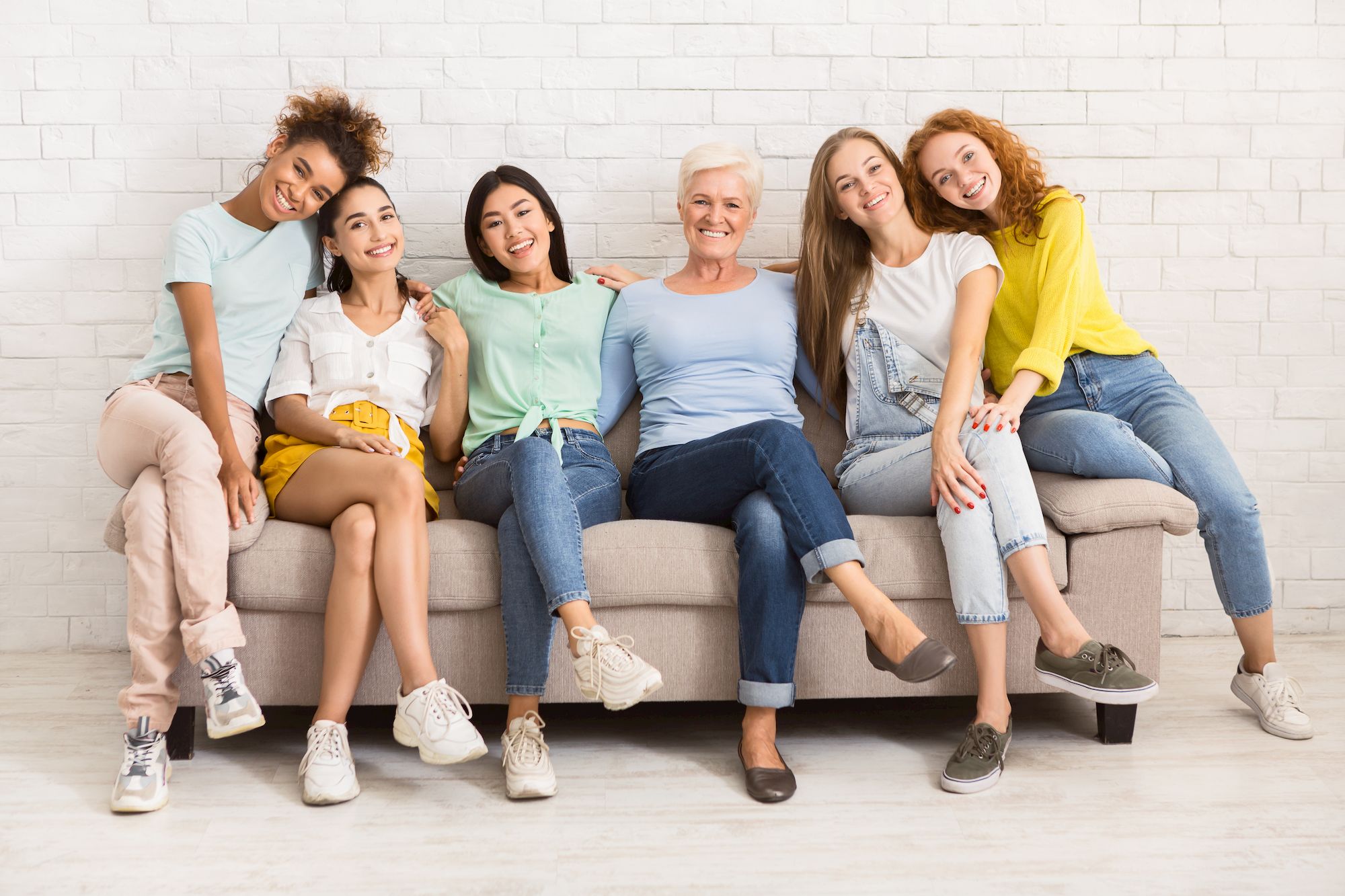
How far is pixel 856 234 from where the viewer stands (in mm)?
2350

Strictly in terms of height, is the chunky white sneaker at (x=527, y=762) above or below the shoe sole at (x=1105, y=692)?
below

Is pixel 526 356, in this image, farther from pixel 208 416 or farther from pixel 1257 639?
pixel 1257 639

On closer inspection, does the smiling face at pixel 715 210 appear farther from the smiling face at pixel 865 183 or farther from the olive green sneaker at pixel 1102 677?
the olive green sneaker at pixel 1102 677

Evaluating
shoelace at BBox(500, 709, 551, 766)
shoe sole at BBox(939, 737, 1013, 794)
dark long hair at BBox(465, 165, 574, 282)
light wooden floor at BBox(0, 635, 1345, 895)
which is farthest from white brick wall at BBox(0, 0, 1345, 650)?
shoe sole at BBox(939, 737, 1013, 794)

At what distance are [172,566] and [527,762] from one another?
736mm

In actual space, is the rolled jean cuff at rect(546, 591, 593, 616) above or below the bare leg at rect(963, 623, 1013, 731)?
above

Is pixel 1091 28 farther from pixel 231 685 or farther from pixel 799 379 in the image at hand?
pixel 231 685

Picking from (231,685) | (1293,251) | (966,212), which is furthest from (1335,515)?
(231,685)

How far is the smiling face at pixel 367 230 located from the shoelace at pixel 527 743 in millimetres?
1053

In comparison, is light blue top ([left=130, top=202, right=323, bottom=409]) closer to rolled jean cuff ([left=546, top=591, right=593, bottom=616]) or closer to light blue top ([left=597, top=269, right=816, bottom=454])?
light blue top ([left=597, top=269, right=816, bottom=454])

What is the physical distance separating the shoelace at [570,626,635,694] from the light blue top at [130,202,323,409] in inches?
39.7

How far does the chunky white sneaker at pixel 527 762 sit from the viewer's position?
1.78m

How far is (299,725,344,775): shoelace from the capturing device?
5.86 ft

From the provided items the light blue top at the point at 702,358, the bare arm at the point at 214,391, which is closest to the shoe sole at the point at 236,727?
the bare arm at the point at 214,391
